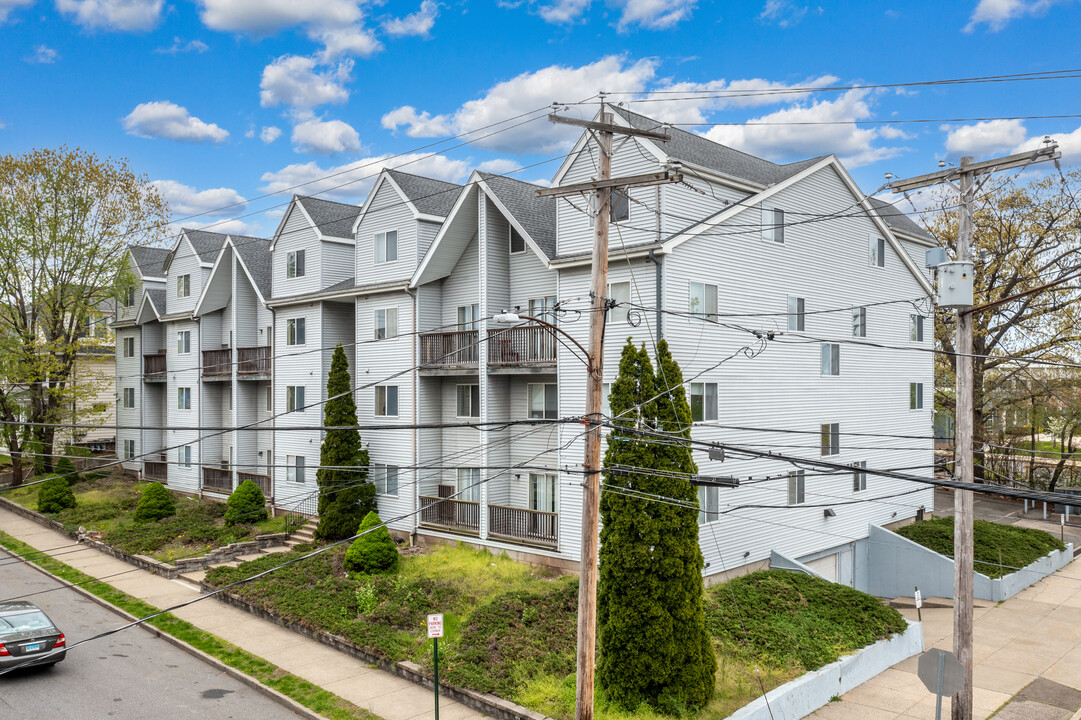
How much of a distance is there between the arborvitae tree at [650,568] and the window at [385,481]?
45.1 feet

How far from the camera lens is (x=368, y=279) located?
29.6 metres

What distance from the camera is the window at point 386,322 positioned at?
28.7 meters

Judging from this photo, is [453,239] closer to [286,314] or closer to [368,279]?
[368,279]

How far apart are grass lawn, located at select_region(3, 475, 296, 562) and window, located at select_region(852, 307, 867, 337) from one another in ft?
73.3

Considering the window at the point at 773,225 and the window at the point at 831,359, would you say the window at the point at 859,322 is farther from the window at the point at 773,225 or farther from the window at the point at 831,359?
the window at the point at 773,225

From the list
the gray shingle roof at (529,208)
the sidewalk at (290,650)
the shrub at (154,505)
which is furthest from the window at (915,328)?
the shrub at (154,505)

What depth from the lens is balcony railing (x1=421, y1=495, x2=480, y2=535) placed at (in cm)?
2588

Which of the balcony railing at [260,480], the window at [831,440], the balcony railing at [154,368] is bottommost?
the balcony railing at [260,480]

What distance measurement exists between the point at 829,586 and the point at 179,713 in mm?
16427

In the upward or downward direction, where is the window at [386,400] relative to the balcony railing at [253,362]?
downward

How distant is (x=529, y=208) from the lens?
26156 mm

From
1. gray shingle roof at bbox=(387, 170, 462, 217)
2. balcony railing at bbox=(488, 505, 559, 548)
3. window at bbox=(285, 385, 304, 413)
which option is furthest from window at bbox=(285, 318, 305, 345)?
balcony railing at bbox=(488, 505, 559, 548)

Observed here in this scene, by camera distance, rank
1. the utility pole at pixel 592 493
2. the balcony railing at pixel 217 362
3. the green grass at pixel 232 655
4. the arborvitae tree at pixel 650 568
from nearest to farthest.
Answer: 1. the utility pole at pixel 592 493
2. the arborvitae tree at pixel 650 568
3. the green grass at pixel 232 655
4. the balcony railing at pixel 217 362

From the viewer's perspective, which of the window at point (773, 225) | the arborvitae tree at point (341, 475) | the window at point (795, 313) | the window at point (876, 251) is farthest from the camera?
the window at point (876, 251)
